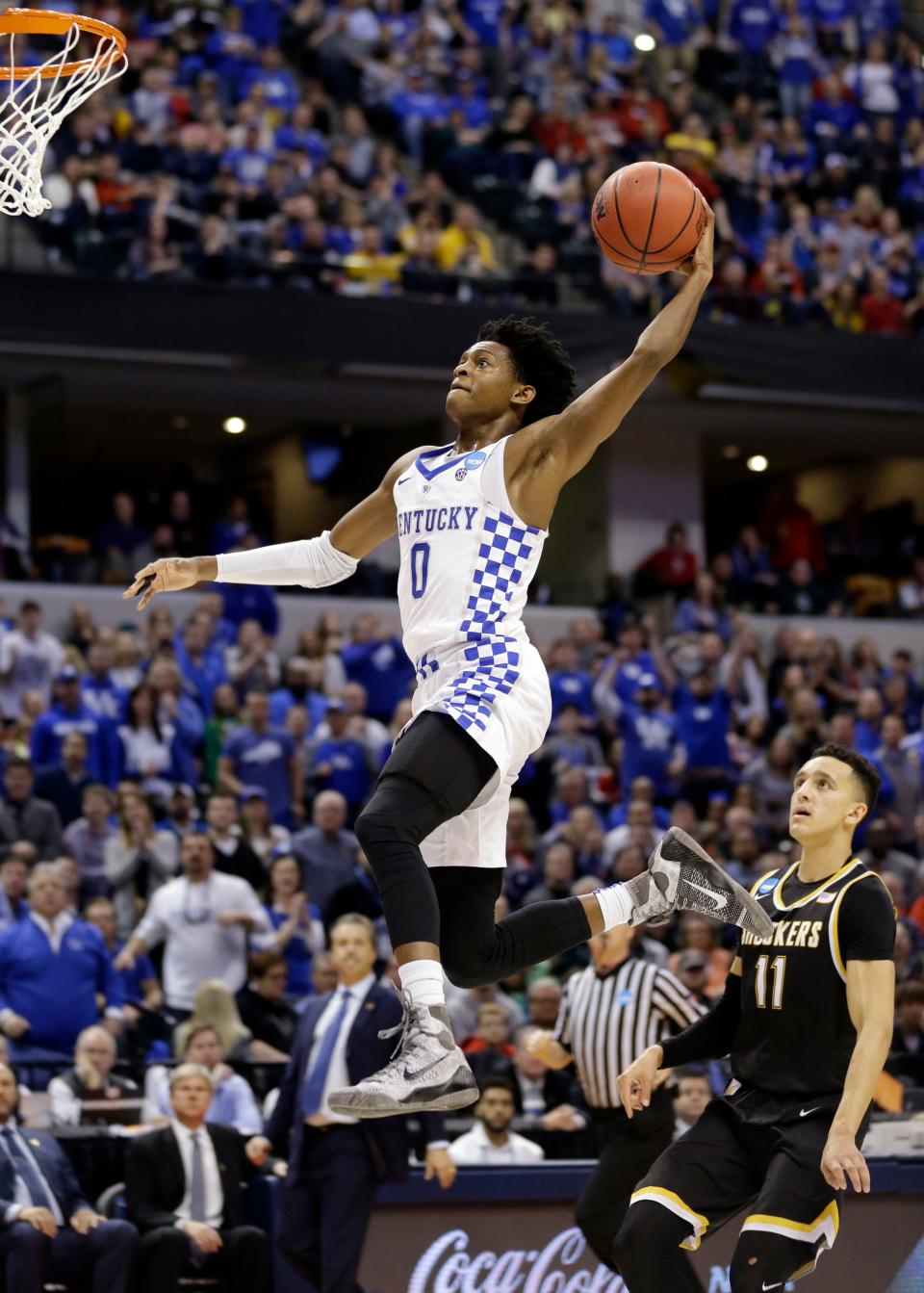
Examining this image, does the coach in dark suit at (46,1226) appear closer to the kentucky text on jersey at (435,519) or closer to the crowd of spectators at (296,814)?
the crowd of spectators at (296,814)

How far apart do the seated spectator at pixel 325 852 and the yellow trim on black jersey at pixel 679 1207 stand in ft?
24.2

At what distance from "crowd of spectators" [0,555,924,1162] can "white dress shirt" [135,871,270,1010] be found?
0.01 metres

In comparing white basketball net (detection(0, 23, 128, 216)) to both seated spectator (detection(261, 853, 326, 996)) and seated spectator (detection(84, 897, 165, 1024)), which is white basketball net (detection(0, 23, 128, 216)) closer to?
seated spectator (detection(84, 897, 165, 1024))

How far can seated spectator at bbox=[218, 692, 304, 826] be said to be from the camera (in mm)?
15312

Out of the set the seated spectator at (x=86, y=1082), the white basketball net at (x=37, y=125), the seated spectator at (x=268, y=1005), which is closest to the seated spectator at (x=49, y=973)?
the seated spectator at (x=268, y=1005)

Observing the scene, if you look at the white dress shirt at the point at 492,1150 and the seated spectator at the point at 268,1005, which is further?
the seated spectator at the point at 268,1005

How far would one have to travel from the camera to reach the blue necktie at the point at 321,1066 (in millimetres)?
9648

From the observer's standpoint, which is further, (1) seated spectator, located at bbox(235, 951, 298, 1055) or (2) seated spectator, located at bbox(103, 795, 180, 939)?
(2) seated spectator, located at bbox(103, 795, 180, 939)

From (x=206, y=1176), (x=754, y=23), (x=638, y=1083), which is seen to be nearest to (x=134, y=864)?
(x=206, y=1176)

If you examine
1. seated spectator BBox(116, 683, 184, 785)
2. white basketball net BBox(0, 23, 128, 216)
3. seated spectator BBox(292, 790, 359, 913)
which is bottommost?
→ seated spectator BBox(292, 790, 359, 913)

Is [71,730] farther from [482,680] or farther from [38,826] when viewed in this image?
[482,680]

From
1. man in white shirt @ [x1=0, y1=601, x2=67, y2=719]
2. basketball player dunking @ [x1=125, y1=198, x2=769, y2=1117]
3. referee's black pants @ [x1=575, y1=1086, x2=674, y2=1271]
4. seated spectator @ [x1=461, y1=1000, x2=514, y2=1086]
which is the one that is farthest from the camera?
man in white shirt @ [x1=0, y1=601, x2=67, y2=719]

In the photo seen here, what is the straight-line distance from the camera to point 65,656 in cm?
1600

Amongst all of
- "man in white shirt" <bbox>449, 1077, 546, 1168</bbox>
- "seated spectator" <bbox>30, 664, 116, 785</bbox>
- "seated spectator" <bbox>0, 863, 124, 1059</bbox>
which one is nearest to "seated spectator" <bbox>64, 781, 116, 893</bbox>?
"seated spectator" <bbox>30, 664, 116, 785</bbox>
